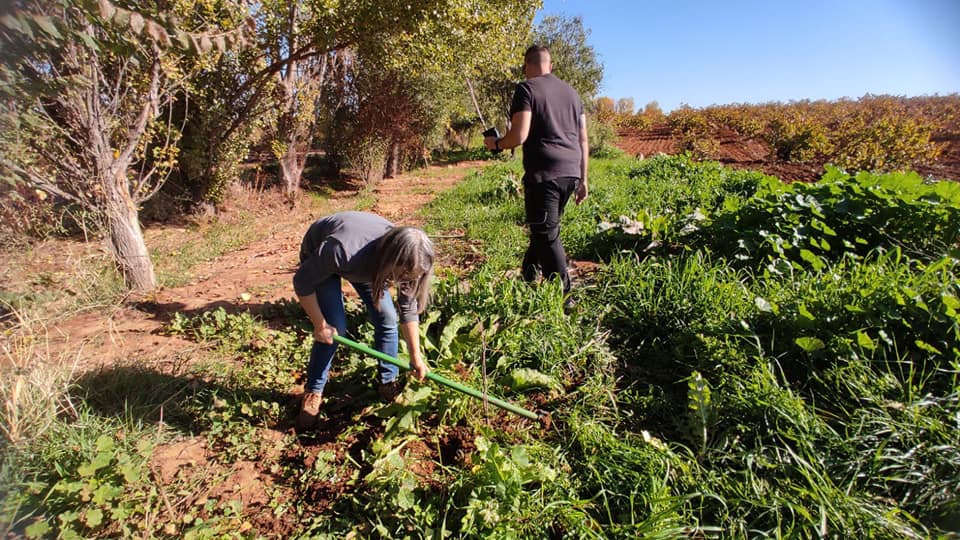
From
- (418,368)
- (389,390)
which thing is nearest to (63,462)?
(389,390)

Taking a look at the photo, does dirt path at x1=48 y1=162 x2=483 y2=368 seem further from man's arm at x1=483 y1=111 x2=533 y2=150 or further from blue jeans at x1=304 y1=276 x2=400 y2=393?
man's arm at x1=483 y1=111 x2=533 y2=150

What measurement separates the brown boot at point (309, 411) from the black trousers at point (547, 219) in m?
1.80

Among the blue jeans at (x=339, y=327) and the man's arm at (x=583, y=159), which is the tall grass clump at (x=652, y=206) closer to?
the man's arm at (x=583, y=159)

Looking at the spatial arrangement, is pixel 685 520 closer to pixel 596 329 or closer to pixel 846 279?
pixel 596 329

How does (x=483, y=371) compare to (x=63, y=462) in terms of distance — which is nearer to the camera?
(x=63, y=462)

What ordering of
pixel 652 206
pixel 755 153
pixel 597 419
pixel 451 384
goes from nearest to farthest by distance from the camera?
pixel 451 384
pixel 597 419
pixel 652 206
pixel 755 153

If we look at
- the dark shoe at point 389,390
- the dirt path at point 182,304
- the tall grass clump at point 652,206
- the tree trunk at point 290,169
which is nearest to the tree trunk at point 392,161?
the tree trunk at point 290,169

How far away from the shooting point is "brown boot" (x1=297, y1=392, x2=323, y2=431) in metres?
2.29

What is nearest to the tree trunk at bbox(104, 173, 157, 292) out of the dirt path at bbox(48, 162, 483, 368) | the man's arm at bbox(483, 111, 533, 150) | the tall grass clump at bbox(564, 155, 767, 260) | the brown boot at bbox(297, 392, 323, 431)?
the dirt path at bbox(48, 162, 483, 368)

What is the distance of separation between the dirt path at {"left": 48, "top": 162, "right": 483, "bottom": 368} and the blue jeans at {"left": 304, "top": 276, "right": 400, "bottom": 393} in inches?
43.7

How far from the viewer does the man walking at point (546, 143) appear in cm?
294

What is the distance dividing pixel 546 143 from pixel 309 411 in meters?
2.32

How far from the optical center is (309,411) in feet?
7.53

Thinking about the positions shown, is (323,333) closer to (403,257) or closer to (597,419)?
(403,257)
